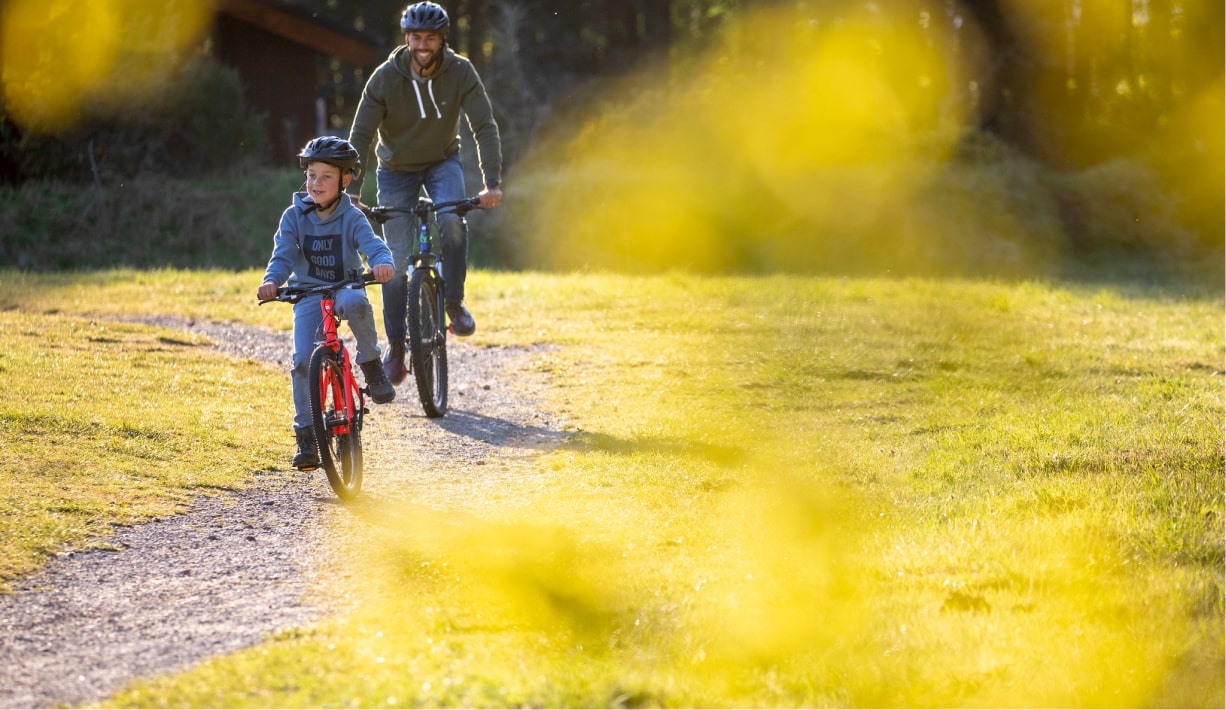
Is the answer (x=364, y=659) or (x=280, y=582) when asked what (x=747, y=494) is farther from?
(x=364, y=659)

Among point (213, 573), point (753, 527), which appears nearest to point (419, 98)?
point (753, 527)

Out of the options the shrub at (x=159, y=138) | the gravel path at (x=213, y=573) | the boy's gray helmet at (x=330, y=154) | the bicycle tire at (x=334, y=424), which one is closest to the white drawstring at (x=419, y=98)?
the gravel path at (x=213, y=573)

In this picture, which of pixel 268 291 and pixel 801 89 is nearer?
pixel 268 291

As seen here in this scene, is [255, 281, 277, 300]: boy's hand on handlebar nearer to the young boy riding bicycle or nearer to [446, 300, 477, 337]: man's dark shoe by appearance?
the young boy riding bicycle

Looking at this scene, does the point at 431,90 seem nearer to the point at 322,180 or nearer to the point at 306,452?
the point at 322,180

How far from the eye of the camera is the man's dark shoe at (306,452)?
6.97 metres

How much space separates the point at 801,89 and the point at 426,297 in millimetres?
26663

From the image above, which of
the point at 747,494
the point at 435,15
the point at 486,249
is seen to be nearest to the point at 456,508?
the point at 747,494

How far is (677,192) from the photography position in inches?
1037

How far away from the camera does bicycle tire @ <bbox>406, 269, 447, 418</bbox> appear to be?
9.18m

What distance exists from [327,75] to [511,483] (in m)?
40.4

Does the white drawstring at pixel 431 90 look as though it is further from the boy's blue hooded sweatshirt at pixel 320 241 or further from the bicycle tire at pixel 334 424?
the bicycle tire at pixel 334 424

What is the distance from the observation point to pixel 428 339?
30.5ft

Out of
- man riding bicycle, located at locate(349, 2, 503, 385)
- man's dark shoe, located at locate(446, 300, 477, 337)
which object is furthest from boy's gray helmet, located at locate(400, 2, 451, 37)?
man's dark shoe, located at locate(446, 300, 477, 337)
